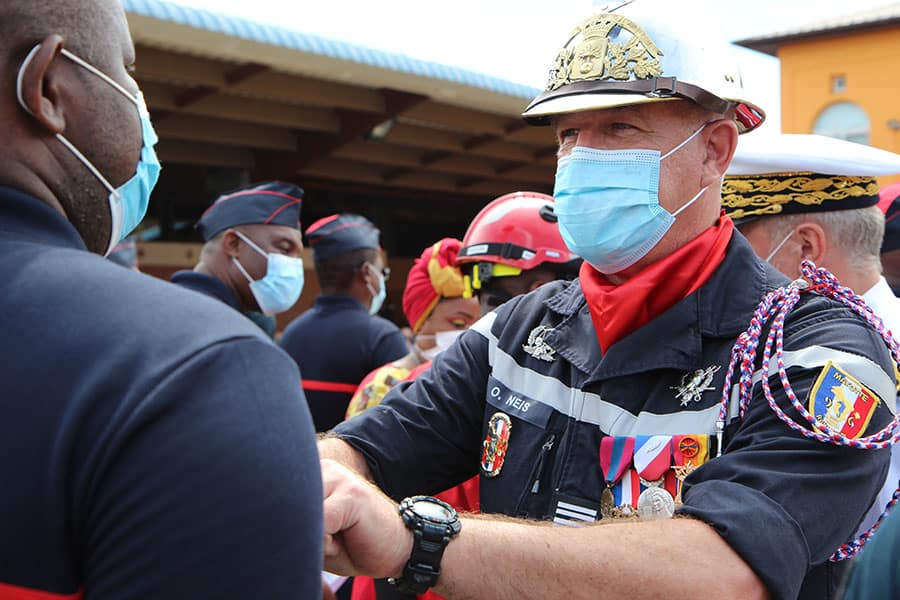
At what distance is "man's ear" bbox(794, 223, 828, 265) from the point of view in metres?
2.81

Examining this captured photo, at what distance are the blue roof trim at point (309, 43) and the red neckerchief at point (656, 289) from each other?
5275 mm

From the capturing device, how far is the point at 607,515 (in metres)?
1.90

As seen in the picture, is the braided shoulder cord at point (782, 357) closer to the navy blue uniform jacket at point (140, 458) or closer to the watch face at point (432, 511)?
the watch face at point (432, 511)

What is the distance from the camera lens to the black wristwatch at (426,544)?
1630 mm

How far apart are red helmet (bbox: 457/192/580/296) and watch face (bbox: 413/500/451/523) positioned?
1.74m

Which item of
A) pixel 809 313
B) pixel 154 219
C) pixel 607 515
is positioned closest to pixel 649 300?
pixel 809 313

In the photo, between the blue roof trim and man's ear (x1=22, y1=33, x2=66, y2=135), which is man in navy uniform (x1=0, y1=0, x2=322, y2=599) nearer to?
man's ear (x1=22, y1=33, x2=66, y2=135)

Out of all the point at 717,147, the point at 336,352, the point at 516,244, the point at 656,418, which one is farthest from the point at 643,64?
the point at 336,352

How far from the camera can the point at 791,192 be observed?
2.83 m

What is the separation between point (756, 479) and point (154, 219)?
10.4 meters

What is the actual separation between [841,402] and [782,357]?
14 cm

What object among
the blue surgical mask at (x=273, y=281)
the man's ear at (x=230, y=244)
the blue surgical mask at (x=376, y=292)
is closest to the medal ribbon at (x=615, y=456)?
the blue surgical mask at (x=376, y=292)

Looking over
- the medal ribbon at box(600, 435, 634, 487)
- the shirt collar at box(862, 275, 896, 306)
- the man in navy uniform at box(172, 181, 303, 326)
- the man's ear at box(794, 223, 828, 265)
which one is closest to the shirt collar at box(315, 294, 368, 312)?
the man in navy uniform at box(172, 181, 303, 326)

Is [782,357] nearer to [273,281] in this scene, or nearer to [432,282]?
[432,282]
